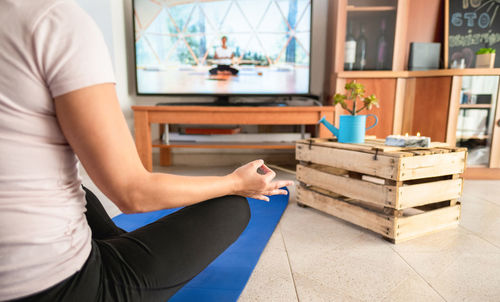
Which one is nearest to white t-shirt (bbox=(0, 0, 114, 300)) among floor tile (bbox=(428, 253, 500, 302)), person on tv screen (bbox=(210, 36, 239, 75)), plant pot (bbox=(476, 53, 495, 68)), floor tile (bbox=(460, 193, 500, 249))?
floor tile (bbox=(428, 253, 500, 302))

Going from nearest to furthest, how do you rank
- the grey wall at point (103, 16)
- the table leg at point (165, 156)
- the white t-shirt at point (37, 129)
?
the white t-shirt at point (37, 129) < the grey wall at point (103, 16) < the table leg at point (165, 156)

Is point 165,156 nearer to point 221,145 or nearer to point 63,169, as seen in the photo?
point 221,145

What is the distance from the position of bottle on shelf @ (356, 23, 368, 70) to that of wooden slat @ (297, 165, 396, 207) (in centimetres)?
134

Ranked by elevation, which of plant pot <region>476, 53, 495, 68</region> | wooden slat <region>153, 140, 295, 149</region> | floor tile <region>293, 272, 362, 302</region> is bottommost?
floor tile <region>293, 272, 362, 302</region>

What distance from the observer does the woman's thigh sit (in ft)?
1.58

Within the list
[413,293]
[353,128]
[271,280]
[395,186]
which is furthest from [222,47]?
[413,293]

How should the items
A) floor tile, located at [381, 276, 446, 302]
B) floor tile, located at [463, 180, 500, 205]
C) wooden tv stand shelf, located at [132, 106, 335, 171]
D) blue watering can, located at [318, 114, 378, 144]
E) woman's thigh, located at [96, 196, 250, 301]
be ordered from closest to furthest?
1. woman's thigh, located at [96, 196, 250, 301]
2. floor tile, located at [381, 276, 446, 302]
3. blue watering can, located at [318, 114, 378, 144]
4. floor tile, located at [463, 180, 500, 205]
5. wooden tv stand shelf, located at [132, 106, 335, 171]

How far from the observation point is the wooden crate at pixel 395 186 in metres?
1.09

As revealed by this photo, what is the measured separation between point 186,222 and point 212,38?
7.24 feet

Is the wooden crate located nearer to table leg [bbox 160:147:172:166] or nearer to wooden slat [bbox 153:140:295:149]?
wooden slat [bbox 153:140:295:149]

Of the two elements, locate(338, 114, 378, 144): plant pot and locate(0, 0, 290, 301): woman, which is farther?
locate(338, 114, 378, 144): plant pot

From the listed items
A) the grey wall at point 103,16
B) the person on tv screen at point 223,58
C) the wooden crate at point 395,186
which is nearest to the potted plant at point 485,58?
the wooden crate at point 395,186

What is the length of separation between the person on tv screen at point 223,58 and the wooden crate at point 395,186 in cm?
140

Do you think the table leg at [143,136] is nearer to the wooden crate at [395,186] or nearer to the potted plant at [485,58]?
the wooden crate at [395,186]
